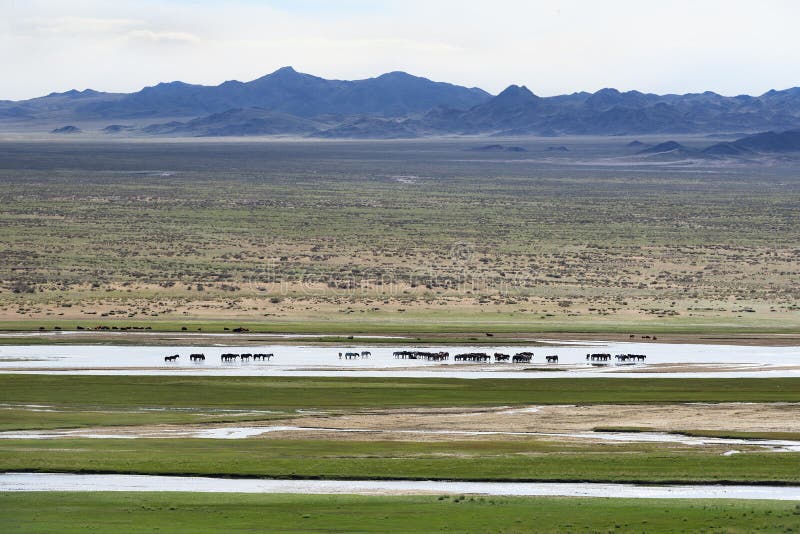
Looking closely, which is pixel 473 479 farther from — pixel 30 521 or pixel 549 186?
pixel 549 186

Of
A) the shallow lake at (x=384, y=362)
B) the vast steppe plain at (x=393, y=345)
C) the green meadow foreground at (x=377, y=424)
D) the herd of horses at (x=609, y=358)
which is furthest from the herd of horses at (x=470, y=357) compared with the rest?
the green meadow foreground at (x=377, y=424)

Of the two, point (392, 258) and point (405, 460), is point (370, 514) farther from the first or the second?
point (392, 258)

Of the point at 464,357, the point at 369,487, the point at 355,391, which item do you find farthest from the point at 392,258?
the point at 369,487

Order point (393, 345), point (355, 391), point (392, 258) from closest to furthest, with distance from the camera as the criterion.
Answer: point (355, 391), point (393, 345), point (392, 258)

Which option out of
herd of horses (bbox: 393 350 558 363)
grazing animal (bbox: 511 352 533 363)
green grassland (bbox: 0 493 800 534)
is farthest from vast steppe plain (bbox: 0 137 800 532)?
herd of horses (bbox: 393 350 558 363)

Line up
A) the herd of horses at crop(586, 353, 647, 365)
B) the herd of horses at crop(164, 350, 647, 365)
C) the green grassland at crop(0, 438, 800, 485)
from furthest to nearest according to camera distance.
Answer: the herd of horses at crop(586, 353, 647, 365)
the herd of horses at crop(164, 350, 647, 365)
the green grassland at crop(0, 438, 800, 485)

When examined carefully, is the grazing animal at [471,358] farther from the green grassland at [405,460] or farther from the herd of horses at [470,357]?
the green grassland at [405,460]

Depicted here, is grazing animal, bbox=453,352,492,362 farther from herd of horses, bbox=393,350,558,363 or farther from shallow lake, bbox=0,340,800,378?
shallow lake, bbox=0,340,800,378
